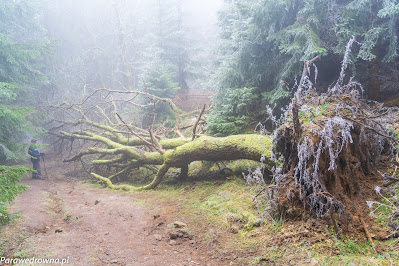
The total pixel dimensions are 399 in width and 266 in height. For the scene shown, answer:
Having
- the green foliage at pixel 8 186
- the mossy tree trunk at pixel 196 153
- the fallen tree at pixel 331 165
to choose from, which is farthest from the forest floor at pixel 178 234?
the mossy tree trunk at pixel 196 153

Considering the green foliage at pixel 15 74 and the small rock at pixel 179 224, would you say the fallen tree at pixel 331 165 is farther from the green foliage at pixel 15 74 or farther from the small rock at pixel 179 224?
the green foliage at pixel 15 74

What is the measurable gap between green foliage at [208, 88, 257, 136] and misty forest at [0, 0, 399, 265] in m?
0.06

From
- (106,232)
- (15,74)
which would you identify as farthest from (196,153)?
(15,74)

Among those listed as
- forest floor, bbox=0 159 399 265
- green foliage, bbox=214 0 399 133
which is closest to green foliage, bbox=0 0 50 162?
forest floor, bbox=0 159 399 265

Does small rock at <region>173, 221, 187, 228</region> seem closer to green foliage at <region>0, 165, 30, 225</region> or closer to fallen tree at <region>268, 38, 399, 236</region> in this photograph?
fallen tree at <region>268, 38, 399, 236</region>

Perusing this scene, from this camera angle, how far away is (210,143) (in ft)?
21.2

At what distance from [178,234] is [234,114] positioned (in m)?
4.36

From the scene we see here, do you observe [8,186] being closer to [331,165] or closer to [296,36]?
[331,165]

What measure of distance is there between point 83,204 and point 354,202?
600cm

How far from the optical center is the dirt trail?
3.42m

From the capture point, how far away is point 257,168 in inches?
162

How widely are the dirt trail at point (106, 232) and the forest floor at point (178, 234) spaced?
0.04 ft

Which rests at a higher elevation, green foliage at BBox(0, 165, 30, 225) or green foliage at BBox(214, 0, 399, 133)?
green foliage at BBox(214, 0, 399, 133)

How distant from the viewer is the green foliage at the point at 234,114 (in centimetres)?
703
